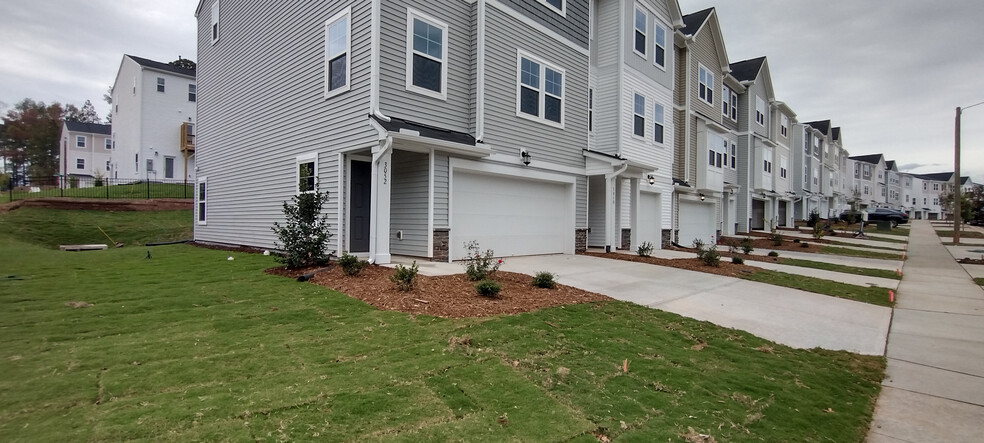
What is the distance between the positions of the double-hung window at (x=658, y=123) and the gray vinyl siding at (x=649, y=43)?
3.38 feet

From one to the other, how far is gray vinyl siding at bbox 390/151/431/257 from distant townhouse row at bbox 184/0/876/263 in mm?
46

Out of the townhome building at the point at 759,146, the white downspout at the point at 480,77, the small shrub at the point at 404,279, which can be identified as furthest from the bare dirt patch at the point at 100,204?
the townhome building at the point at 759,146

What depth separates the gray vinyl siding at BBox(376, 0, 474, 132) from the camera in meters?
9.15

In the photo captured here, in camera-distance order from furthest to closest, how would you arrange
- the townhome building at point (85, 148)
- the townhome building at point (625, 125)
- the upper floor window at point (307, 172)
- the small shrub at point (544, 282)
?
the townhome building at point (85, 148) → the townhome building at point (625, 125) → the upper floor window at point (307, 172) → the small shrub at point (544, 282)

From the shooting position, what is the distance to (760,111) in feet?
96.3

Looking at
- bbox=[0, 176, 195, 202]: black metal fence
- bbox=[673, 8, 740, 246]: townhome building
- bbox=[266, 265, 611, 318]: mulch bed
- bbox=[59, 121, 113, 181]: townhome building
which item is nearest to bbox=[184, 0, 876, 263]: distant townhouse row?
bbox=[673, 8, 740, 246]: townhome building

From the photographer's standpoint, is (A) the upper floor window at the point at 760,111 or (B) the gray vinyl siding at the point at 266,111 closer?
(B) the gray vinyl siding at the point at 266,111

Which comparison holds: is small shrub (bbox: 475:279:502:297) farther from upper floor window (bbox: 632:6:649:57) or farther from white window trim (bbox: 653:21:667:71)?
white window trim (bbox: 653:21:667:71)

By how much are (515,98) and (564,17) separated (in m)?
3.60

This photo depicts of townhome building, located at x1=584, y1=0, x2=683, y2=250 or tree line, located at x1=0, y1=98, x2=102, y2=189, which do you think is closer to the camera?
townhome building, located at x1=584, y1=0, x2=683, y2=250

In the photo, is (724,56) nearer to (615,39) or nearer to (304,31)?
(615,39)

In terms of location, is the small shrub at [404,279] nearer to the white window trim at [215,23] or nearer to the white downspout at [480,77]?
the white downspout at [480,77]

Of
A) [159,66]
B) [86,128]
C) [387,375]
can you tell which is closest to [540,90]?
[387,375]

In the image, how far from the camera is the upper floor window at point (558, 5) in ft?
42.5
